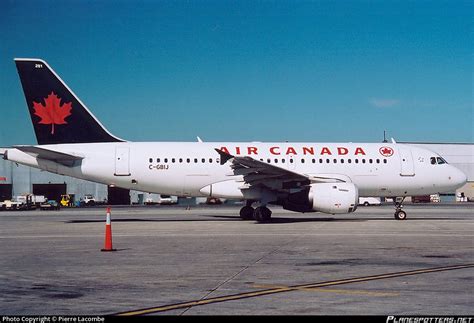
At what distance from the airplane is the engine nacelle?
→ 4cm

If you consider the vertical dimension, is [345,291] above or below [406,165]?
below

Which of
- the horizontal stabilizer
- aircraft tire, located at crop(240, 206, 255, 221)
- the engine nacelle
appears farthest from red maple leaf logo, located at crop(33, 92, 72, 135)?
the engine nacelle

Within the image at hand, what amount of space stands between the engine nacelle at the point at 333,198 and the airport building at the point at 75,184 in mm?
48840

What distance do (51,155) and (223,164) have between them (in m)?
7.69

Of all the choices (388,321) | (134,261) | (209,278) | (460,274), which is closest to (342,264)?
(460,274)

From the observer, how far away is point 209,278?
9773 mm

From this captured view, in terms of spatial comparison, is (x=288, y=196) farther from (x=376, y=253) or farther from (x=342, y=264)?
(x=342, y=264)

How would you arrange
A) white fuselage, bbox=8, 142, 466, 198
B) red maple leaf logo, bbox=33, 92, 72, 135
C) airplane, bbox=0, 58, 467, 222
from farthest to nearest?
1. white fuselage, bbox=8, 142, 466, 198
2. red maple leaf logo, bbox=33, 92, 72, 135
3. airplane, bbox=0, 58, 467, 222

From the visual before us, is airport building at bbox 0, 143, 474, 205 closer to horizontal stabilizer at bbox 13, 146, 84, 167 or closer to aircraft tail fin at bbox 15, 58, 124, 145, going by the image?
aircraft tail fin at bbox 15, 58, 124, 145

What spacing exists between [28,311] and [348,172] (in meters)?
23.0

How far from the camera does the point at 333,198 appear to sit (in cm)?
2455

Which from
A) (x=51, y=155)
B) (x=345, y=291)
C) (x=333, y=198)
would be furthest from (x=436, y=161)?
(x=345, y=291)

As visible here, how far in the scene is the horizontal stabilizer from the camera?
24.7m

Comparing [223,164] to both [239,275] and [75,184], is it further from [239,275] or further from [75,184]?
[75,184]
